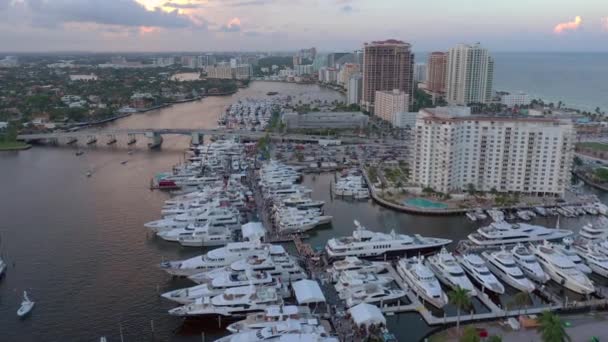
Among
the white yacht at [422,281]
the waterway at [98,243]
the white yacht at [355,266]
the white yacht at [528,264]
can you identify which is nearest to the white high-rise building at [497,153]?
the waterway at [98,243]

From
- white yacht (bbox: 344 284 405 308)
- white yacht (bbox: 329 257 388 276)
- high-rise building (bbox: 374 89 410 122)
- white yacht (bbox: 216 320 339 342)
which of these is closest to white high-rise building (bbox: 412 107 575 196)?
white yacht (bbox: 329 257 388 276)

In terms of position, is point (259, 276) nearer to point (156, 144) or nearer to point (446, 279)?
point (446, 279)

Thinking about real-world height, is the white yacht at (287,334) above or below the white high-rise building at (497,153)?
below

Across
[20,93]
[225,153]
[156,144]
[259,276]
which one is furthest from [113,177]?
[20,93]

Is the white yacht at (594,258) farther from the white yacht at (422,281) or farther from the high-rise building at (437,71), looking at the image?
the high-rise building at (437,71)

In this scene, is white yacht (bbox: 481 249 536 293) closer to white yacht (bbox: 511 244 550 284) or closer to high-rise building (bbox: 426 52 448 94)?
white yacht (bbox: 511 244 550 284)

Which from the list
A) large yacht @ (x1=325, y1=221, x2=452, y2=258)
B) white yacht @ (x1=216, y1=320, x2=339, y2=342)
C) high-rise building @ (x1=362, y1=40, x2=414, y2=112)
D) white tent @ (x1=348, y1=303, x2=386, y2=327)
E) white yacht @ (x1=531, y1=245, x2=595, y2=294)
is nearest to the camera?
white yacht @ (x1=216, y1=320, x2=339, y2=342)

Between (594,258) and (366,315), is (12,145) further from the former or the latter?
(594,258)
